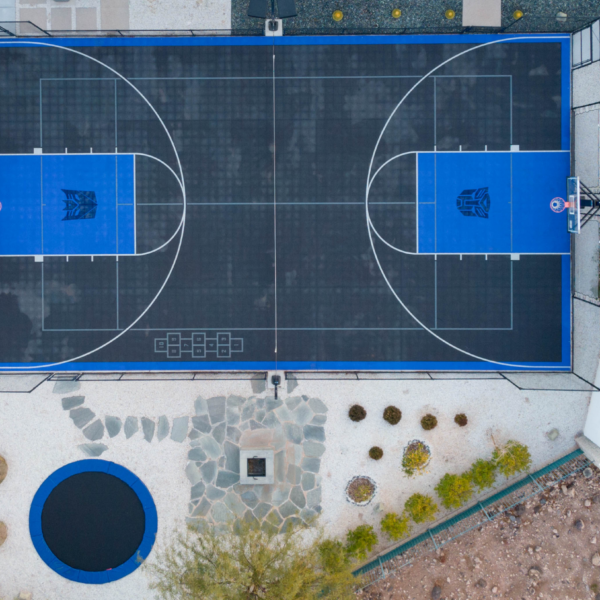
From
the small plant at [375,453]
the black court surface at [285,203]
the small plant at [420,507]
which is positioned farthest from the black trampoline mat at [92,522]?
the small plant at [420,507]

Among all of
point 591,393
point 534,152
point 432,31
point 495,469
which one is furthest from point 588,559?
point 432,31

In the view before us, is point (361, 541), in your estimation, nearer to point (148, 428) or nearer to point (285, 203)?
point (148, 428)

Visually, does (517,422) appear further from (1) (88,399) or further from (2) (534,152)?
(1) (88,399)

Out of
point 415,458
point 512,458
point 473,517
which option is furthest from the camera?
point 473,517

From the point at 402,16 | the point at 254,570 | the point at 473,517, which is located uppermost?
the point at 402,16

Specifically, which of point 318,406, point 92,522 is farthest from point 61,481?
point 318,406

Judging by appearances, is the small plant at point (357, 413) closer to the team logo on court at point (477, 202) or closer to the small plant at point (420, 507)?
the small plant at point (420, 507)
